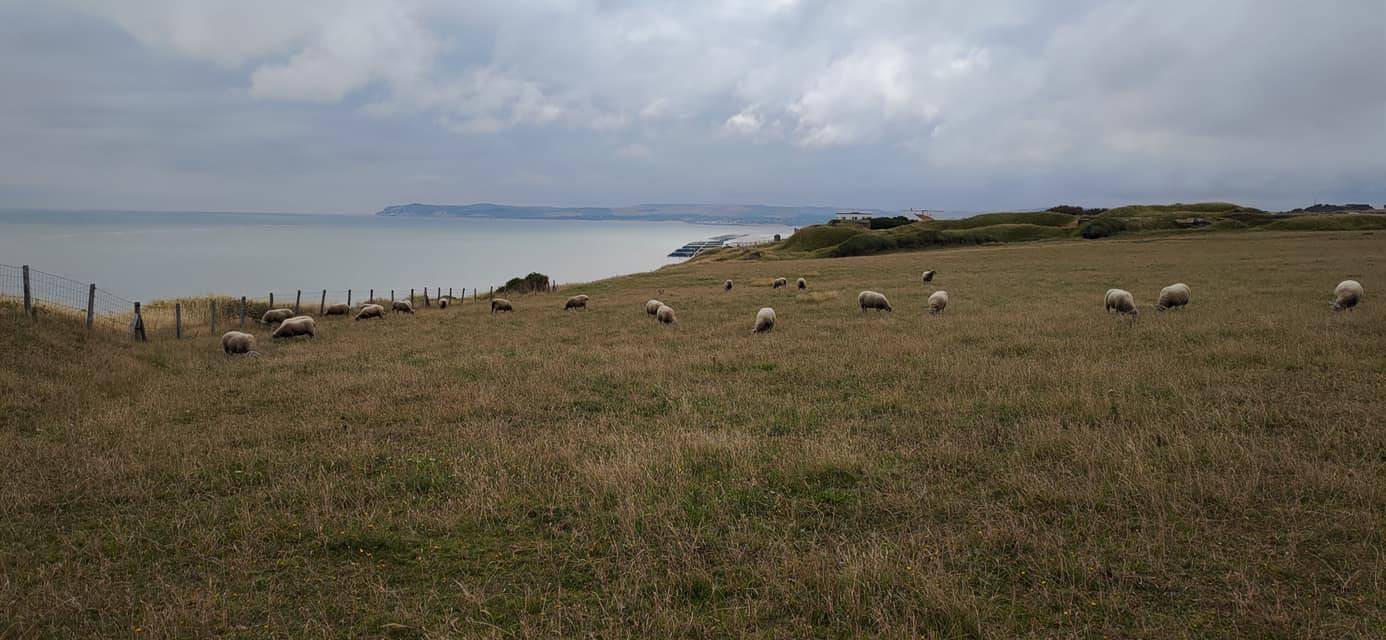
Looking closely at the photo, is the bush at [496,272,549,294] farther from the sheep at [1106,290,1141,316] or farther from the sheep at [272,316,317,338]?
the sheep at [1106,290,1141,316]

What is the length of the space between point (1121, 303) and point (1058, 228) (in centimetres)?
7948

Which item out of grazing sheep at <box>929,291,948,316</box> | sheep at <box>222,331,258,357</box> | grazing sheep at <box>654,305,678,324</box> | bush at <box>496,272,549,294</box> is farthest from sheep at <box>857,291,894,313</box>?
bush at <box>496,272,549,294</box>

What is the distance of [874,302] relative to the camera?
24.4m

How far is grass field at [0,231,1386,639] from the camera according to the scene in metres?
4.92

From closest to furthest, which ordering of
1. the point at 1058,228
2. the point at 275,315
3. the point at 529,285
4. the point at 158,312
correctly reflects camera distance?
the point at 275,315, the point at 158,312, the point at 529,285, the point at 1058,228

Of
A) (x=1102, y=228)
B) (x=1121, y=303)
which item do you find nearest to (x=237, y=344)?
(x=1121, y=303)

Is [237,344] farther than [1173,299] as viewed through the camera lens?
No

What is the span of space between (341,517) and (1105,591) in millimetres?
6843

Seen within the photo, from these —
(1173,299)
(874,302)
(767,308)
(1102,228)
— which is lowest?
(767,308)

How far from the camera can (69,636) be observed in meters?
4.71

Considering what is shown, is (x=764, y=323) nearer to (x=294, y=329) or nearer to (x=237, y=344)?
(x=237, y=344)

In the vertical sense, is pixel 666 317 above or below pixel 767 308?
below

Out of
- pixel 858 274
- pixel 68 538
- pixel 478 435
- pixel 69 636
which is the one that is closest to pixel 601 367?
pixel 478 435

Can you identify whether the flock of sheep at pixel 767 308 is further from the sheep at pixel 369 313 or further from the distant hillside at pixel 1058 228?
the distant hillside at pixel 1058 228
